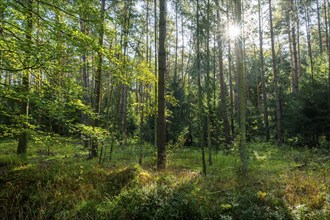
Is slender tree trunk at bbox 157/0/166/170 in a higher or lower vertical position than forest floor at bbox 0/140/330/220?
higher

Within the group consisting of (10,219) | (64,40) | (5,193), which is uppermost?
(64,40)

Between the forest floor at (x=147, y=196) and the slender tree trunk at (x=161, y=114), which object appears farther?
the slender tree trunk at (x=161, y=114)

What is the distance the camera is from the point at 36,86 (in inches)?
188

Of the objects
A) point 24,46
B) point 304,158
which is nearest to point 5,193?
point 24,46

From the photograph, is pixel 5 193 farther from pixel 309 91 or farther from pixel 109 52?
pixel 309 91

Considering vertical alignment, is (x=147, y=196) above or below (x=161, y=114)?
below

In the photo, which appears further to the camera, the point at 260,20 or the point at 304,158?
the point at 260,20

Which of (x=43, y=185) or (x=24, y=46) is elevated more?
(x=24, y=46)

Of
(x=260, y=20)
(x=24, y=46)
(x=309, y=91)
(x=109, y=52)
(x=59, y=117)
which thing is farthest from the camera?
(x=260, y=20)

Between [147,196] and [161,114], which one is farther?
[161,114]

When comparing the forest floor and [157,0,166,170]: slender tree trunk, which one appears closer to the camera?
the forest floor

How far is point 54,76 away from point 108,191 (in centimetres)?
294

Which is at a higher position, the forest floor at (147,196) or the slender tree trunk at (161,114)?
the slender tree trunk at (161,114)

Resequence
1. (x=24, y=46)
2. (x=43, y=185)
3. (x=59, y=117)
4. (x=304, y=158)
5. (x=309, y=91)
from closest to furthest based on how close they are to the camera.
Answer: (x=24, y=46) → (x=59, y=117) → (x=43, y=185) → (x=304, y=158) → (x=309, y=91)
